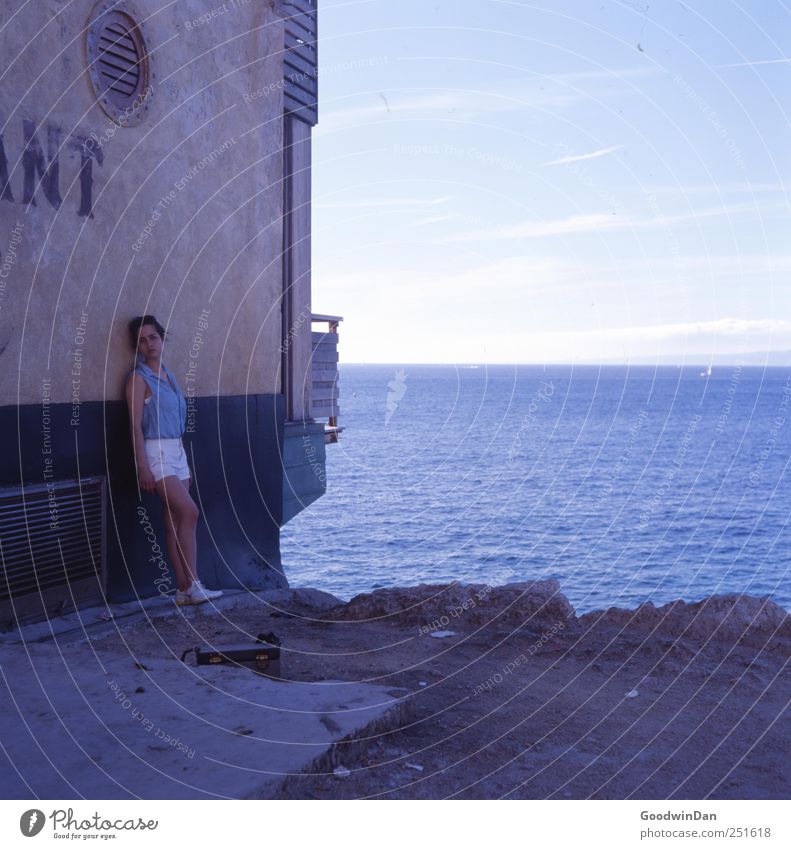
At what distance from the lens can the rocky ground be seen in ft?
14.8

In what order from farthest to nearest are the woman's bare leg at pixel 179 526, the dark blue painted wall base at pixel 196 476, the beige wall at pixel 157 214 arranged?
the woman's bare leg at pixel 179 526 < the dark blue painted wall base at pixel 196 476 < the beige wall at pixel 157 214

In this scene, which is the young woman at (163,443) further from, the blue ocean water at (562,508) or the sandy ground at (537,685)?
the blue ocean water at (562,508)

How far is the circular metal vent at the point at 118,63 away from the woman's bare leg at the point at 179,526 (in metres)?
2.76

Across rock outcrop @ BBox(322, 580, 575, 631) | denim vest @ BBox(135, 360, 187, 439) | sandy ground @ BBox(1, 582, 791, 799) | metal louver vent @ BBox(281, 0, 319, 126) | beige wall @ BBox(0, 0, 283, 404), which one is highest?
metal louver vent @ BBox(281, 0, 319, 126)

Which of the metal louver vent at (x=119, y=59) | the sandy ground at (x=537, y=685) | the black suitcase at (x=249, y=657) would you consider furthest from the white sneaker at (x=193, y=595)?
the metal louver vent at (x=119, y=59)

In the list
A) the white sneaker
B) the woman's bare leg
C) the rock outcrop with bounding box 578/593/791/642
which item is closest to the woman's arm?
the woman's bare leg

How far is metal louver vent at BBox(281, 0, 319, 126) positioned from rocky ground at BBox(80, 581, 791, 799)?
16.1 ft

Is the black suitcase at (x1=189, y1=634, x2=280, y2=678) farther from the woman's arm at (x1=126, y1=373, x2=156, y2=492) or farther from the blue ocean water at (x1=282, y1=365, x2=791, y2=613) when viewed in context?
the blue ocean water at (x1=282, y1=365, x2=791, y2=613)

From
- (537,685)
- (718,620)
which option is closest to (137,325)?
(537,685)

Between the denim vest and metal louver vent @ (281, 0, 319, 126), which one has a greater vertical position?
metal louver vent @ (281, 0, 319, 126)

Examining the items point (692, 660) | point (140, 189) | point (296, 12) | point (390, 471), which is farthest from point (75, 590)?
point (390, 471)

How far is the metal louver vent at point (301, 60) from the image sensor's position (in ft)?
32.4

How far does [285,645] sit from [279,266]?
408 centimetres

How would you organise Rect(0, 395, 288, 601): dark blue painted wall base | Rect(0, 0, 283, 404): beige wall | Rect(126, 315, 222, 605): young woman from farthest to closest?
1. Rect(126, 315, 222, 605): young woman
2. Rect(0, 395, 288, 601): dark blue painted wall base
3. Rect(0, 0, 283, 404): beige wall
